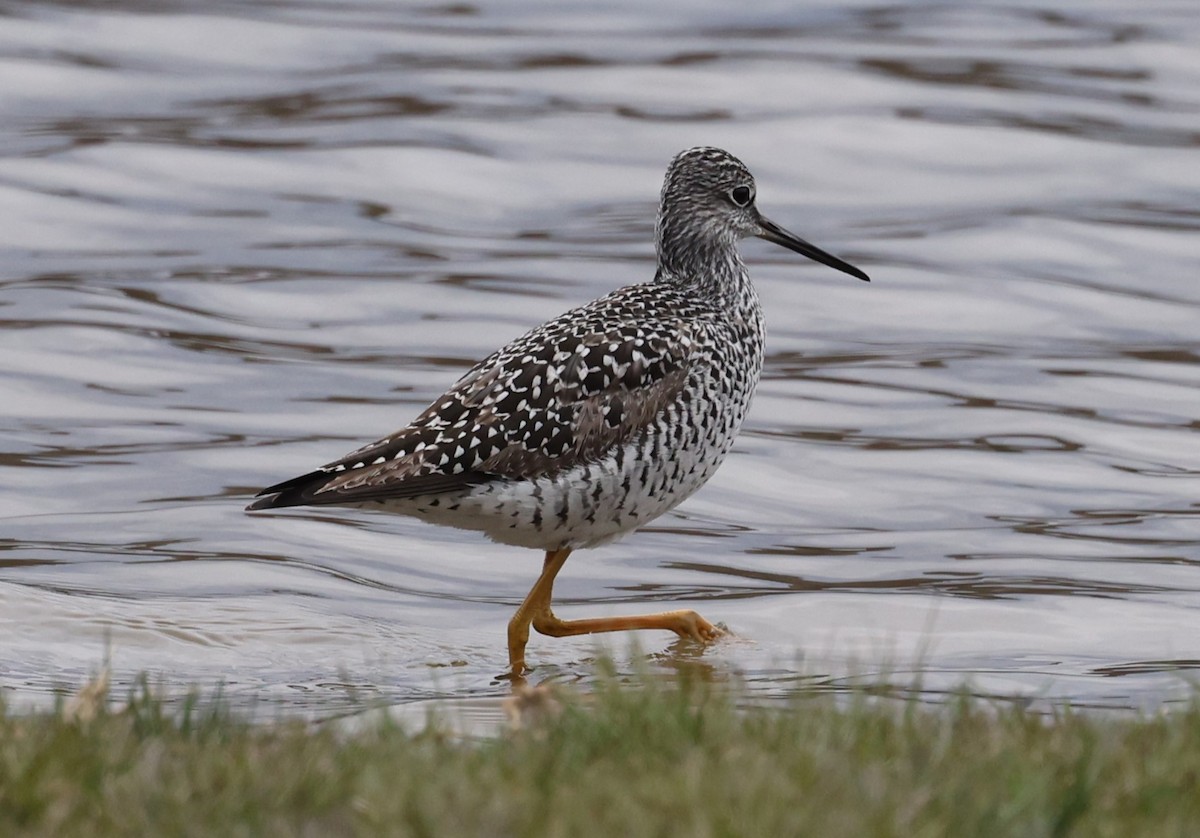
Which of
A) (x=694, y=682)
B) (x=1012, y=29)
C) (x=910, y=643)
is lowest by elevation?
(x=910, y=643)

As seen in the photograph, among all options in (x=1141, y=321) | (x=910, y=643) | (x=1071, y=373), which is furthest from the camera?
(x=1141, y=321)

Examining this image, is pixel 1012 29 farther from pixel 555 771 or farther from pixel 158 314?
pixel 555 771

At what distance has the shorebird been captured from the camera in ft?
27.5

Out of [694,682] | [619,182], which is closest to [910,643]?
[694,682]

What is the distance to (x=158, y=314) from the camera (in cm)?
1516

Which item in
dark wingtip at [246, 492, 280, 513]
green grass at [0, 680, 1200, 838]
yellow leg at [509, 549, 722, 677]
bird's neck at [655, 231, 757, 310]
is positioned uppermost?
bird's neck at [655, 231, 757, 310]

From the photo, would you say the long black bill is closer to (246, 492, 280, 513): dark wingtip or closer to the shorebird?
the shorebird

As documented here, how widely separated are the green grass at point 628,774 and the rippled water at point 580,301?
83cm

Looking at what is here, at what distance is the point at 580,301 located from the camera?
1551 centimetres

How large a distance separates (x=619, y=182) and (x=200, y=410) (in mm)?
6611

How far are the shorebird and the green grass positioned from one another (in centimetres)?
299

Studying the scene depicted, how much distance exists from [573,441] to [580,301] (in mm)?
7041

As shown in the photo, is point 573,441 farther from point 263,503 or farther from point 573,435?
point 263,503

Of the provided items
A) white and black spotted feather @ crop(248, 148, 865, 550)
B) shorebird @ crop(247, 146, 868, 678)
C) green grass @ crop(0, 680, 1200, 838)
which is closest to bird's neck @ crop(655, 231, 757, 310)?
shorebird @ crop(247, 146, 868, 678)
